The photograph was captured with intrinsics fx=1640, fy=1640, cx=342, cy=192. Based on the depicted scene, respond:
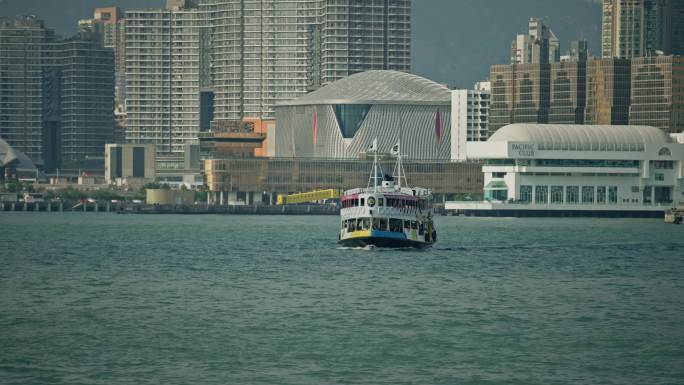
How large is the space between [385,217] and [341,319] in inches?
→ 2231

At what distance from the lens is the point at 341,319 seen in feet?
305

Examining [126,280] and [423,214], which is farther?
[423,214]

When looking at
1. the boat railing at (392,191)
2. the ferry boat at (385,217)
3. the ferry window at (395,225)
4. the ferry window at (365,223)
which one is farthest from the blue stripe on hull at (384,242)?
the boat railing at (392,191)

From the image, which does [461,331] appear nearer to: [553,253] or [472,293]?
[472,293]

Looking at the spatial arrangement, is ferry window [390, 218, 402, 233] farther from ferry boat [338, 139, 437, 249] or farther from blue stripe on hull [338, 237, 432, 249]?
blue stripe on hull [338, 237, 432, 249]

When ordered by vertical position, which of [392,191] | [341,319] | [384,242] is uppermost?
[392,191]

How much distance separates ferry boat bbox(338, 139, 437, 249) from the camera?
148500mm

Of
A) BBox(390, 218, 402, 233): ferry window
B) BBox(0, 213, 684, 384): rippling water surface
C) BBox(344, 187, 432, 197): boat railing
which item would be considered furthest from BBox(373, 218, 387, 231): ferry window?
BBox(0, 213, 684, 384): rippling water surface

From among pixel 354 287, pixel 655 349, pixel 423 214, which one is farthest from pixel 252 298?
pixel 423 214

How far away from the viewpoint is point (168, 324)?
8944 cm

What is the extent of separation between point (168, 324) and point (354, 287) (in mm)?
24706

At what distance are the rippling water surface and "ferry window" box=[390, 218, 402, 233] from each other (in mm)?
4326

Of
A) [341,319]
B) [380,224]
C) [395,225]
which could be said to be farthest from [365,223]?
[341,319]

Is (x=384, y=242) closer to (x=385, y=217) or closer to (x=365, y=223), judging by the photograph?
(x=365, y=223)
